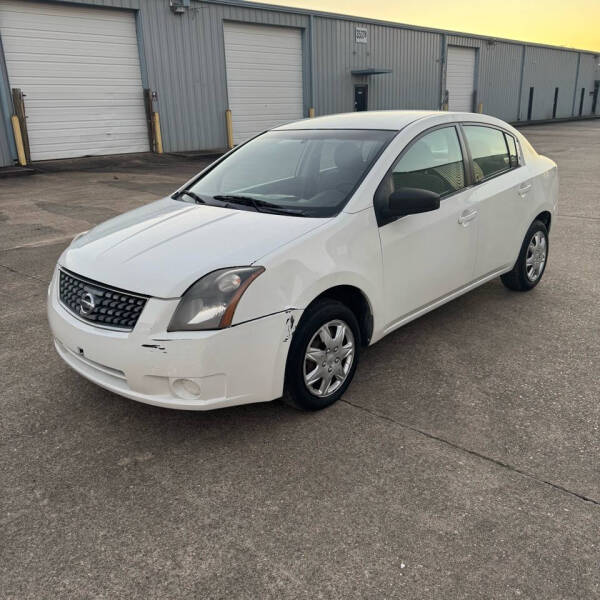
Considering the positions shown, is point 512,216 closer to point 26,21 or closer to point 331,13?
point 26,21

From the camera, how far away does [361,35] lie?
77.8ft

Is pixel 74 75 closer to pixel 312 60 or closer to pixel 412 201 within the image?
pixel 312 60

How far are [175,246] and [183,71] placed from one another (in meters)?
16.5

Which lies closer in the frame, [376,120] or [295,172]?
[295,172]

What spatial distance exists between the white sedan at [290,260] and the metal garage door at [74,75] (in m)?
13.1

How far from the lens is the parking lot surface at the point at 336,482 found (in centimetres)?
218

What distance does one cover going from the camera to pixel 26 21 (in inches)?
575

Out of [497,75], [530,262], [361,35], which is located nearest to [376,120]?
[530,262]

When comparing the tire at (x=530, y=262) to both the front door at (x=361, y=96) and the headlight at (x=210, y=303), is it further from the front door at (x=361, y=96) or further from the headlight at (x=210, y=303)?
the front door at (x=361, y=96)

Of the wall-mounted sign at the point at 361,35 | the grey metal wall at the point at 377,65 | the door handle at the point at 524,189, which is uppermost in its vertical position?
the wall-mounted sign at the point at 361,35

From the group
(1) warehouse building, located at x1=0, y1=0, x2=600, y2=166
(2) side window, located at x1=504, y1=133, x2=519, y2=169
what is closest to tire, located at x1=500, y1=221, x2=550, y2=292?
(2) side window, located at x1=504, y1=133, x2=519, y2=169

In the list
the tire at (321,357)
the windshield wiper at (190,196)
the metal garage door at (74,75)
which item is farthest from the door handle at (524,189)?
the metal garage door at (74,75)

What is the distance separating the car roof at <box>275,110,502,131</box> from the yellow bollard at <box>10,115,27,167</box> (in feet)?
41.6

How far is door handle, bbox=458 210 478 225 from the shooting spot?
404 centimetres
